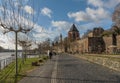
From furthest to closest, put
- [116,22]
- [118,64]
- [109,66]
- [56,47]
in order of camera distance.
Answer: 1. [56,47]
2. [116,22]
3. [109,66]
4. [118,64]

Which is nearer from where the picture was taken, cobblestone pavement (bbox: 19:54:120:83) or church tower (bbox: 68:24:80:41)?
cobblestone pavement (bbox: 19:54:120:83)

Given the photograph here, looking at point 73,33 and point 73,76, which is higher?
point 73,33

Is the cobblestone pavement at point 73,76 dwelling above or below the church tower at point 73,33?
below

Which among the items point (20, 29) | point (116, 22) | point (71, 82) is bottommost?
point (71, 82)

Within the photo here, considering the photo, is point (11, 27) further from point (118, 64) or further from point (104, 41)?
point (104, 41)

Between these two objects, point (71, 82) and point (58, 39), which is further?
point (58, 39)

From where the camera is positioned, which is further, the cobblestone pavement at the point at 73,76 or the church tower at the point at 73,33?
the church tower at the point at 73,33

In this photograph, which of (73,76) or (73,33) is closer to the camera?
(73,76)

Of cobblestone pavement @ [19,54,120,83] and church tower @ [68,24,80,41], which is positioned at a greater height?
church tower @ [68,24,80,41]

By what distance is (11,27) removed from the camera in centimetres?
1944

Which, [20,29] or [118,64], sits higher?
[20,29]

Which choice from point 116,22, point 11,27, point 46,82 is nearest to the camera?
point 46,82

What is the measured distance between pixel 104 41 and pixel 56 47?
7682cm

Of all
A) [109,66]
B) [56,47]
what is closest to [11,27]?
[109,66]
